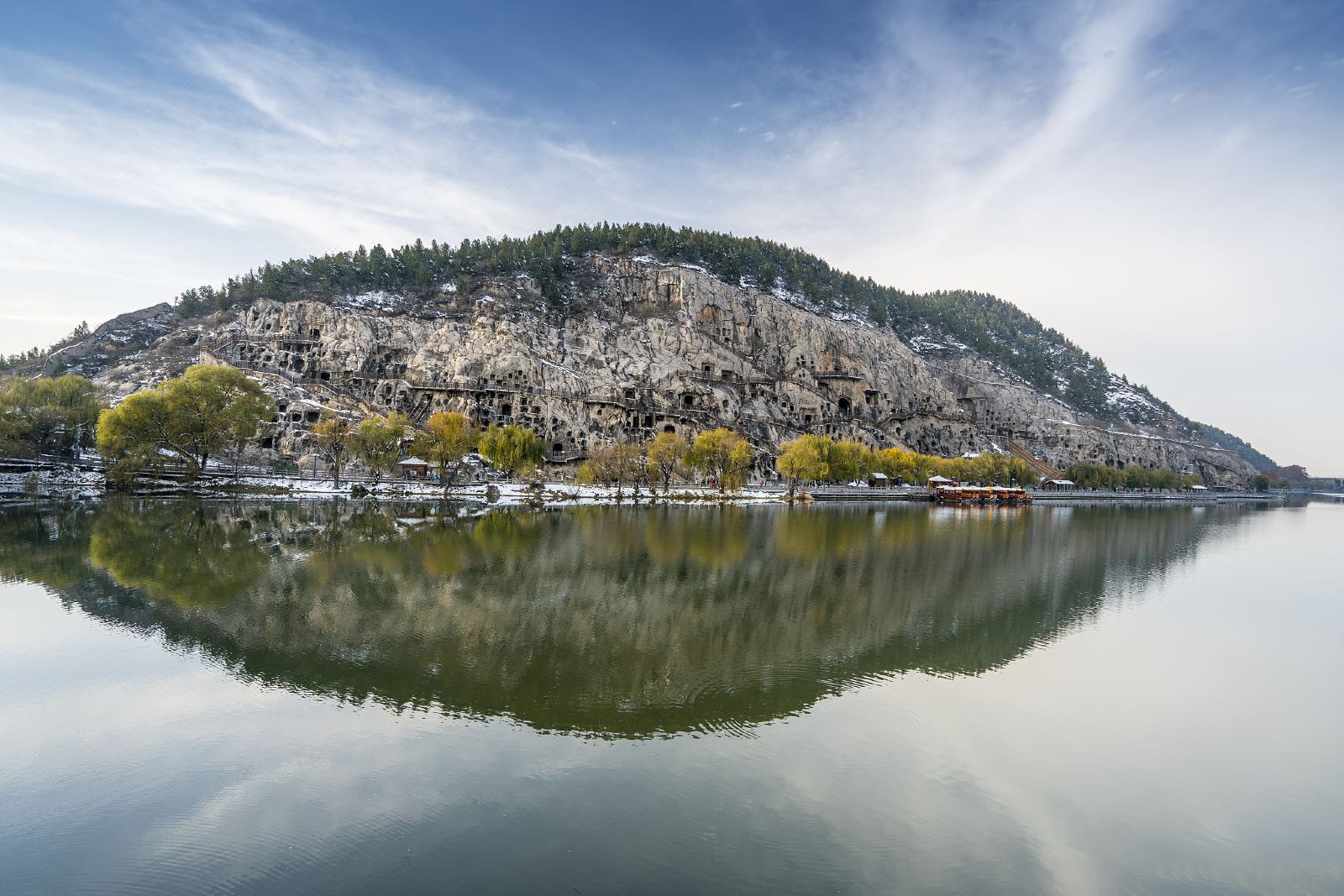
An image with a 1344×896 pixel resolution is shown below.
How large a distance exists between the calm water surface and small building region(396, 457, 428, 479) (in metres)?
42.4

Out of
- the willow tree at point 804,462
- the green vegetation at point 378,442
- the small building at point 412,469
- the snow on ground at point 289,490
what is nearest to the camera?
the snow on ground at point 289,490

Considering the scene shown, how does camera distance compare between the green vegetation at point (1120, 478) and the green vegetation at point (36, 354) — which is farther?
the green vegetation at point (1120, 478)

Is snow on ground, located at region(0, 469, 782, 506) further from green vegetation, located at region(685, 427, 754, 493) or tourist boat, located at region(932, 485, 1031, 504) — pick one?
tourist boat, located at region(932, 485, 1031, 504)

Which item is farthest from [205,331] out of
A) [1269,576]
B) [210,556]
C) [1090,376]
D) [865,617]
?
[1090,376]

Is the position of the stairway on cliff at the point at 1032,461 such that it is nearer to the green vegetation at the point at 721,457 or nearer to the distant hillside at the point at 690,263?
the distant hillside at the point at 690,263

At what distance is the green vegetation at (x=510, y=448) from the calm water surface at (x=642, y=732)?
42445 millimetres

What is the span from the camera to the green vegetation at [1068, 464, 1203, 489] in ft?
441

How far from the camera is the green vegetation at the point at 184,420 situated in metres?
54.5

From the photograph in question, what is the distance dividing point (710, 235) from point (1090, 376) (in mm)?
131548

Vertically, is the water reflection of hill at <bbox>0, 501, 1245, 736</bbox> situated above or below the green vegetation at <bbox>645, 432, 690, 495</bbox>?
below

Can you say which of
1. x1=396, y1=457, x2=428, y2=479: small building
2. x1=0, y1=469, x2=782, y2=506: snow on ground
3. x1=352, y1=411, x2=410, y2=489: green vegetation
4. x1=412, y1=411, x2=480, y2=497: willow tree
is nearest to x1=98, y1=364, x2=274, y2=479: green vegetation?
x1=0, y1=469, x2=782, y2=506: snow on ground

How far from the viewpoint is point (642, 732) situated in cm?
1177

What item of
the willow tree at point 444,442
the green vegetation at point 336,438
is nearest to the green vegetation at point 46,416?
the green vegetation at point 336,438

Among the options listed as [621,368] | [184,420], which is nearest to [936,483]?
[621,368]
